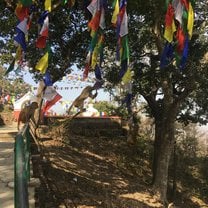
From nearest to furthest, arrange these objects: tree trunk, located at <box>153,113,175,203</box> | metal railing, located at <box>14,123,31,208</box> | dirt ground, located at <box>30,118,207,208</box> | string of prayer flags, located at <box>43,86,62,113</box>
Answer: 1. metal railing, located at <box>14,123,31,208</box>
2. string of prayer flags, located at <box>43,86,62,113</box>
3. dirt ground, located at <box>30,118,207,208</box>
4. tree trunk, located at <box>153,113,175,203</box>

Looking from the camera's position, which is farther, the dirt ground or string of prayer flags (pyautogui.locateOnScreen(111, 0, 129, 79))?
the dirt ground

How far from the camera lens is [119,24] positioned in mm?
6910

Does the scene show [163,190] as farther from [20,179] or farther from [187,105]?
[20,179]

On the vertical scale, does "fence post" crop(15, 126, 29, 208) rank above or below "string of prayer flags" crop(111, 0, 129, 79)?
below

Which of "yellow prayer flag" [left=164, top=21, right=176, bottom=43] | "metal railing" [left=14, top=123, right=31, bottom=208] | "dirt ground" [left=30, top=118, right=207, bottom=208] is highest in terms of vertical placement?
"yellow prayer flag" [left=164, top=21, right=176, bottom=43]

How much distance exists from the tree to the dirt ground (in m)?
1.55

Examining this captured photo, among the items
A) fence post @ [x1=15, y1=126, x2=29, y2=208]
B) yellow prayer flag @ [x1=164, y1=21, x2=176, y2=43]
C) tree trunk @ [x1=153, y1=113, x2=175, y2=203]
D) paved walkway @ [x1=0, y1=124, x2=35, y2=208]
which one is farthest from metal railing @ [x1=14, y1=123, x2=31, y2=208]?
tree trunk @ [x1=153, y1=113, x2=175, y2=203]

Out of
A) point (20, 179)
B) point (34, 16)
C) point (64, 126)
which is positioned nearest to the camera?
point (20, 179)

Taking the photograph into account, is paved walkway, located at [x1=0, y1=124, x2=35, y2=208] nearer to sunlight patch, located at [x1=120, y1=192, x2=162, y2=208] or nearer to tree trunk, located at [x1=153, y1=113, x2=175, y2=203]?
sunlight patch, located at [x1=120, y1=192, x2=162, y2=208]

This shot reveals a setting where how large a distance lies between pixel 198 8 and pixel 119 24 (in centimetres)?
546

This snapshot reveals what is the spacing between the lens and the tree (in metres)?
11.3

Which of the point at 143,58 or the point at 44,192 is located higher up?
the point at 143,58

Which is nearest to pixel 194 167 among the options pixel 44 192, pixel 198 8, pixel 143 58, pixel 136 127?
pixel 136 127

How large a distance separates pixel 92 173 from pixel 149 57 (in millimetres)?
3541
